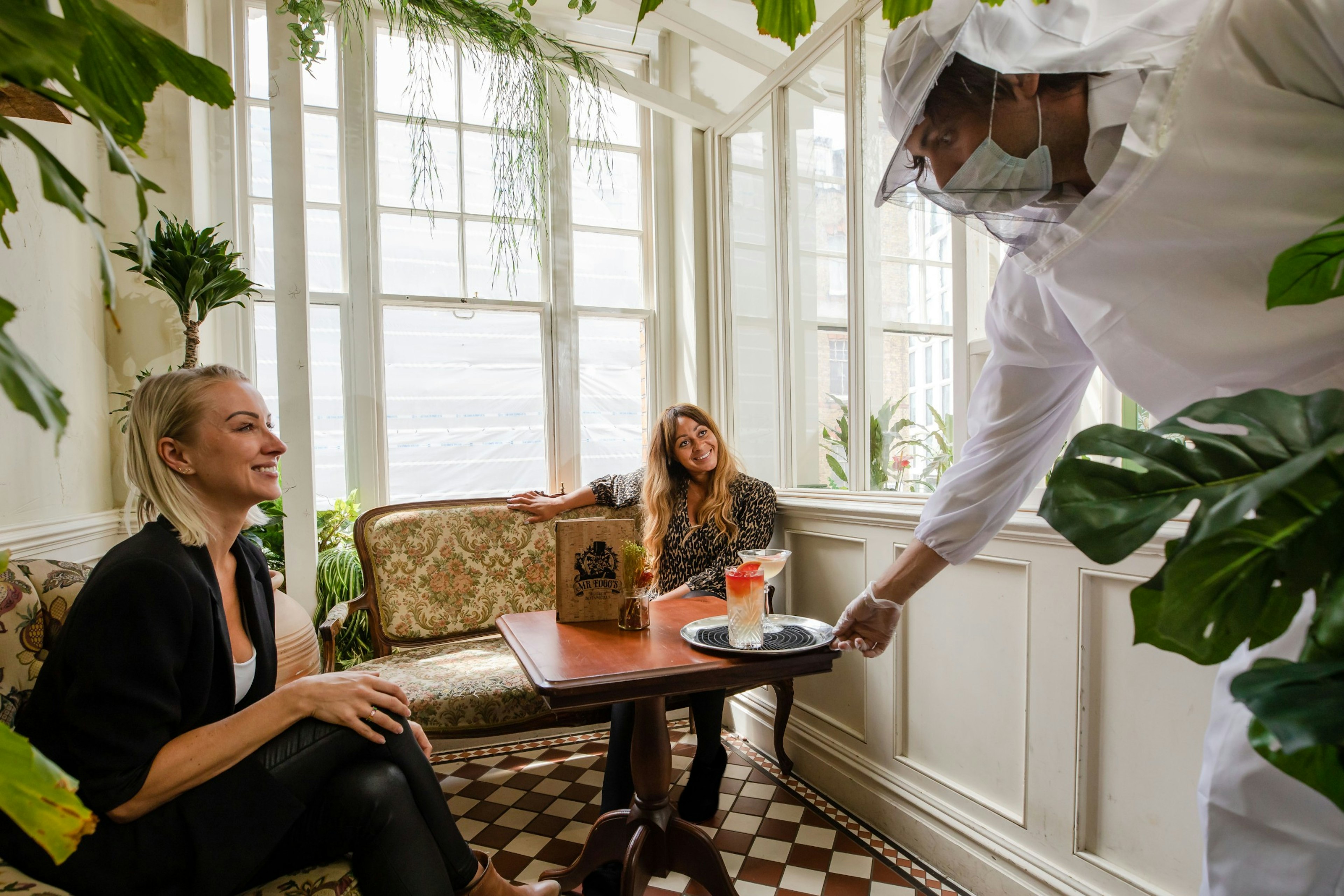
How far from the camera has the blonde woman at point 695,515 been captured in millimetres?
2469

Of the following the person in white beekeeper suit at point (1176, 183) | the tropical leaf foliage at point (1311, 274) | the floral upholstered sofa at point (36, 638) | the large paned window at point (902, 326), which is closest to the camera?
the tropical leaf foliage at point (1311, 274)

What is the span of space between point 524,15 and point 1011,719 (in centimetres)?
279

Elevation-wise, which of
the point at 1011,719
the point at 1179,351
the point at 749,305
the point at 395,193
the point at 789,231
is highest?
the point at 395,193

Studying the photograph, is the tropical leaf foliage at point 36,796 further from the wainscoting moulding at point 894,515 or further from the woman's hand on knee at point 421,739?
the wainscoting moulding at point 894,515

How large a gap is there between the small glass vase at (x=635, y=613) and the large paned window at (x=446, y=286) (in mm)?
1719

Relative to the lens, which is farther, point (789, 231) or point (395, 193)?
point (395, 193)

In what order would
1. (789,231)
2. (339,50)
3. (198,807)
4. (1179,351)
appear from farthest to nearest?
(339,50), (789,231), (198,807), (1179,351)

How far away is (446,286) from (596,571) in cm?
195

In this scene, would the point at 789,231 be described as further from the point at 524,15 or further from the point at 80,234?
the point at 80,234

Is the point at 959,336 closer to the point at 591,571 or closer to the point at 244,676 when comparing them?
the point at 591,571

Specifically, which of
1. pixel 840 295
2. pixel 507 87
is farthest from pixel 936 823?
pixel 507 87

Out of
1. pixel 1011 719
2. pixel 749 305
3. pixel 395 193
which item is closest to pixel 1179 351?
pixel 1011 719

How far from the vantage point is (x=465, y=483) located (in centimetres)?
344

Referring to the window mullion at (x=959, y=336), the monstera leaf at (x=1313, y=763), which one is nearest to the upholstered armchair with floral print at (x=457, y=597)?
the window mullion at (x=959, y=336)
